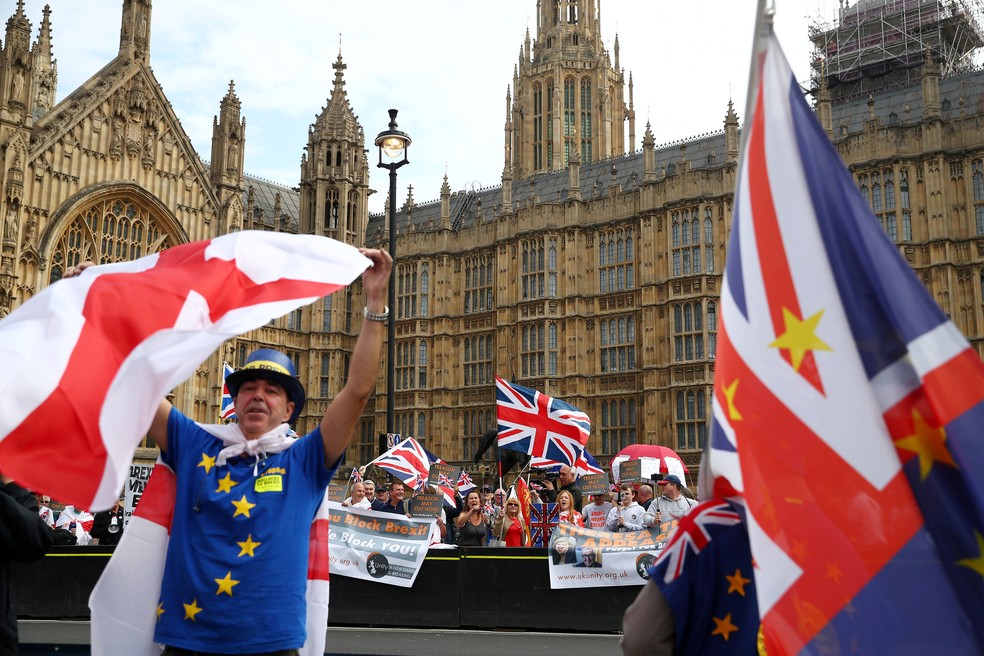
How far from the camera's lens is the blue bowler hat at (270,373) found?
11.6 feet

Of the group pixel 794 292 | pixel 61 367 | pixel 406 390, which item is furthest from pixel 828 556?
pixel 406 390

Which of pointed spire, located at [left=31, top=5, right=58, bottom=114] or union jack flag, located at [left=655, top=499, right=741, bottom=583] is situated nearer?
union jack flag, located at [left=655, top=499, right=741, bottom=583]

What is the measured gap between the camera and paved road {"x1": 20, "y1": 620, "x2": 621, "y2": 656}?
9.03 meters

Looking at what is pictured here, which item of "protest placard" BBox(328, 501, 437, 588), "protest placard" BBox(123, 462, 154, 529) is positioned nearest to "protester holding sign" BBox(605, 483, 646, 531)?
"protest placard" BBox(328, 501, 437, 588)

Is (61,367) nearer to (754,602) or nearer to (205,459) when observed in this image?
(205,459)

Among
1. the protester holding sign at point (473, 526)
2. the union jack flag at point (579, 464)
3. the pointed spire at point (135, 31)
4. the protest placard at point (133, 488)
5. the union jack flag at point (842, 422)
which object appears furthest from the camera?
the pointed spire at point (135, 31)

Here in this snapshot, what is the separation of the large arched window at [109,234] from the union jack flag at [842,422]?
31874 mm

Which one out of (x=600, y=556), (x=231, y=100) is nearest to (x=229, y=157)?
(x=231, y=100)

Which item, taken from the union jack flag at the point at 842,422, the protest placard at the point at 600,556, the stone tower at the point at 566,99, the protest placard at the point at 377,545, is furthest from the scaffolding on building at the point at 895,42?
the union jack flag at the point at 842,422

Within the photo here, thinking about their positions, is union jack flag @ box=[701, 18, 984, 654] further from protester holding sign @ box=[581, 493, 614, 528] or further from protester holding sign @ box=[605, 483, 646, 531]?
protester holding sign @ box=[581, 493, 614, 528]

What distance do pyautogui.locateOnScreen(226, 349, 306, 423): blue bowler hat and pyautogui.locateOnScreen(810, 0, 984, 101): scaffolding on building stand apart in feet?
123

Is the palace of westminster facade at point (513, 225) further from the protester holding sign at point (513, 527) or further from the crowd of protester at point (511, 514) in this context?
the protester holding sign at point (513, 527)

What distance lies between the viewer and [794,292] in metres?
2.55

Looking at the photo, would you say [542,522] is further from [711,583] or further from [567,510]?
[711,583]
